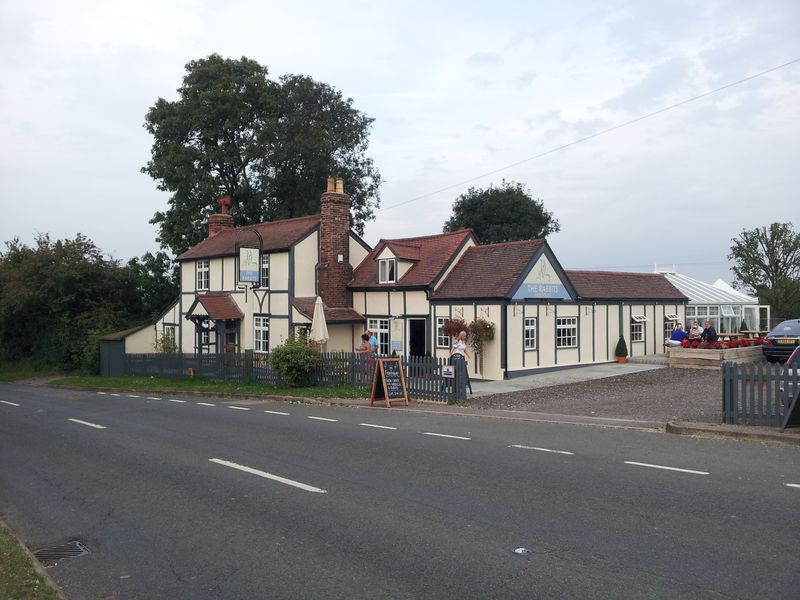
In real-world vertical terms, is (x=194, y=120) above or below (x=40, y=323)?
above

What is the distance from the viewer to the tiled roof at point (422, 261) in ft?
86.0

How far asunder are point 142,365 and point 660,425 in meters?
25.7

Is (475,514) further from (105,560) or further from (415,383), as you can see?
(415,383)

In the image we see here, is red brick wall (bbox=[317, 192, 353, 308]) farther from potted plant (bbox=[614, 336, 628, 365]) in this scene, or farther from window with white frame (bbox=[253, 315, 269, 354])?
potted plant (bbox=[614, 336, 628, 365])

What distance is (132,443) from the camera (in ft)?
40.8

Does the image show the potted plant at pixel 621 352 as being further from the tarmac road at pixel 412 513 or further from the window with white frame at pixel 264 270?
the tarmac road at pixel 412 513

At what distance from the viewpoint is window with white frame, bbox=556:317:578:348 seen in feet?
85.1

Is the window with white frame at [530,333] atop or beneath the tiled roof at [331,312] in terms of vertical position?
beneath

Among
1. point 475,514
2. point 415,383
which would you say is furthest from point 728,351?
point 475,514

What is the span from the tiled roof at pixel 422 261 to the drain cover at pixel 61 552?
19.3 metres

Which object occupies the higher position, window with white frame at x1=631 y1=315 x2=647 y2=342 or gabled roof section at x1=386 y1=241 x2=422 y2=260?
gabled roof section at x1=386 y1=241 x2=422 y2=260

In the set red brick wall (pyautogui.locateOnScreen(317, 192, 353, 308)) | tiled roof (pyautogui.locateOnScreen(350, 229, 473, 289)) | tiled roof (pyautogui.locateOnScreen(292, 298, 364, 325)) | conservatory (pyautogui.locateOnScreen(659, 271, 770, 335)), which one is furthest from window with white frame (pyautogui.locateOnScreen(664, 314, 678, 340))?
red brick wall (pyautogui.locateOnScreen(317, 192, 353, 308))

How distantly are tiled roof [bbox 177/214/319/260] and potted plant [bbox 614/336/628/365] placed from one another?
43.6 feet

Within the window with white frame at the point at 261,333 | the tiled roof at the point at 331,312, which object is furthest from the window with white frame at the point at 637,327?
the window with white frame at the point at 261,333
